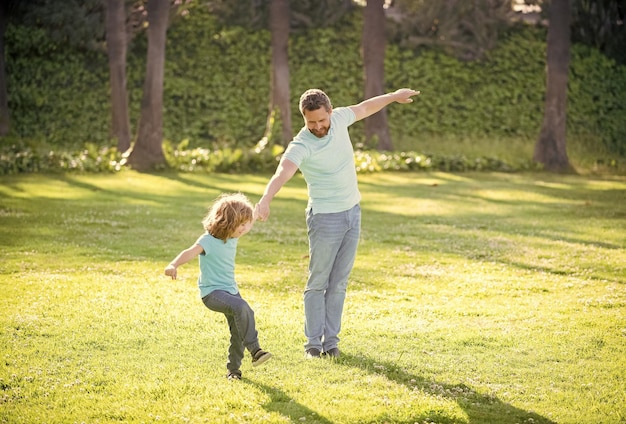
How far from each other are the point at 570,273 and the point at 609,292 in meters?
1.05

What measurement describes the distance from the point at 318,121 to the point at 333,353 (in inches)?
68.0

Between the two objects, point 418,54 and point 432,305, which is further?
point 418,54

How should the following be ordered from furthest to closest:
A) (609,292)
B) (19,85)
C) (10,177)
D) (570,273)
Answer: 1. (19,85)
2. (10,177)
3. (570,273)
4. (609,292)

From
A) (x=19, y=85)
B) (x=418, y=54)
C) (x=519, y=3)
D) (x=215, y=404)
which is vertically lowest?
(x=215, y=404)

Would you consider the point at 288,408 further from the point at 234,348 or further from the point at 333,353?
the point at 333,353

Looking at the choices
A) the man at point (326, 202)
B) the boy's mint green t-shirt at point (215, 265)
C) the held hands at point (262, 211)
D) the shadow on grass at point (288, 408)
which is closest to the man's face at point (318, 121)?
the man at point (326, 202)

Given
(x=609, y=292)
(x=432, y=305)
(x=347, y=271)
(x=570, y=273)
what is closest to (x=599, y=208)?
(x=570, y=273)

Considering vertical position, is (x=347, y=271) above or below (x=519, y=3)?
below

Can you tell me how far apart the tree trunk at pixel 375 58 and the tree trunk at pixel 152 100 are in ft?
18.1

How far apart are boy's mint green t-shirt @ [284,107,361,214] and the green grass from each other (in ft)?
3.84

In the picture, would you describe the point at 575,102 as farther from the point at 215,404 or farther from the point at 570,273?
the point at 215,404

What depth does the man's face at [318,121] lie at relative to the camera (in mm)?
6070

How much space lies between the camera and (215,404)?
5309 mm

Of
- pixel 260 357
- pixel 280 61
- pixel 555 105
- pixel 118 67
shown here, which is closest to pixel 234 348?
pixel 260 357
